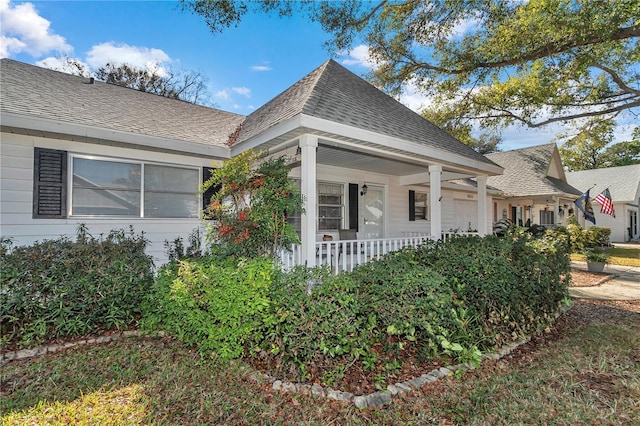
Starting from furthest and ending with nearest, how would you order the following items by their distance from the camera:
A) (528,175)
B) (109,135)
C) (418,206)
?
1. (528,175)
2. (418,206)
3. (109,135)

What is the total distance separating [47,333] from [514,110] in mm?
15895

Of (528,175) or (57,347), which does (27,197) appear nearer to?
(57,347)

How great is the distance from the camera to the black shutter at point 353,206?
375 inches

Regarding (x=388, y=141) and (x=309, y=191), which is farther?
(x=388, y=141)

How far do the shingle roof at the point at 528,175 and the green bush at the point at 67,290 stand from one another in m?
16.5

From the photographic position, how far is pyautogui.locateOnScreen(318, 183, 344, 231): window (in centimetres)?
919

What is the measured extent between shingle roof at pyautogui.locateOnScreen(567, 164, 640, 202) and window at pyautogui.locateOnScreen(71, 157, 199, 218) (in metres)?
31.1

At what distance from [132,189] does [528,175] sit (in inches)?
729

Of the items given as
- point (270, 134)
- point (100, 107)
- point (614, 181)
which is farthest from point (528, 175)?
point (100, 107)

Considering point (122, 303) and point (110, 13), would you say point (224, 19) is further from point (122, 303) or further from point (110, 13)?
point (122, 303)

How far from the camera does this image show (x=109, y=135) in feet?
18.4

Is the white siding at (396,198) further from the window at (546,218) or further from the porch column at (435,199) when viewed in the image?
the window at (546,218)

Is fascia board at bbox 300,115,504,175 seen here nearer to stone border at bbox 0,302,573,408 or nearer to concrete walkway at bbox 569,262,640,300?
Answer: stone border at bbox 0,302,573,408

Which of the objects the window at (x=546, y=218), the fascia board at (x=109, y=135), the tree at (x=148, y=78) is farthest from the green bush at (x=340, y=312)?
the window at (x=546, y=218)
